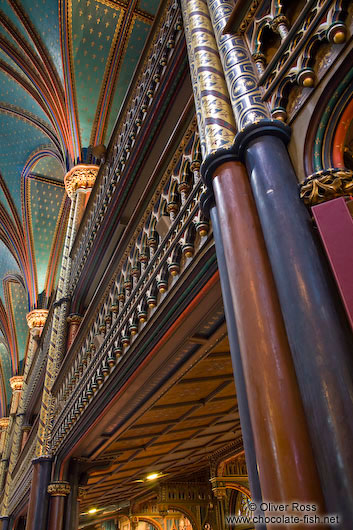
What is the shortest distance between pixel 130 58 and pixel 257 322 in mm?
8393

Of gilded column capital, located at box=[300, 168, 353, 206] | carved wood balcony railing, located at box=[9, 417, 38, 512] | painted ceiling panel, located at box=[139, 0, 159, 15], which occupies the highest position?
painted ceiling panel, located at box=[139, 0, 159, 15]

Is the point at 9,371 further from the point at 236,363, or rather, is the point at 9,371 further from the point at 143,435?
the point at 236,363

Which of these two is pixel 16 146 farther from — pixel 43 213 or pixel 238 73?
pixel 238 73

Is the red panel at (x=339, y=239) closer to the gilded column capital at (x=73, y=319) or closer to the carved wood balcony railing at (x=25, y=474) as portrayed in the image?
the gilded column capital at (x=73, y=319)

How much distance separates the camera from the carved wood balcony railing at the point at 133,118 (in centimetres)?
344

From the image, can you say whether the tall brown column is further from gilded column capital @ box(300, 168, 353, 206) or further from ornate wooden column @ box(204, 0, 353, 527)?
gilded column capital @ box(300, 168, 353, 206)

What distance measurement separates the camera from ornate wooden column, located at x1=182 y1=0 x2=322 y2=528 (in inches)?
47.9

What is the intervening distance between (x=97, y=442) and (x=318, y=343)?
390cm

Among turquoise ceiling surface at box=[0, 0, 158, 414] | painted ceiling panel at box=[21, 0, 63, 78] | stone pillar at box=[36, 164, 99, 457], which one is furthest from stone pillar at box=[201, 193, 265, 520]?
painted ceiling panel at box=[21, 0, 63, 78]

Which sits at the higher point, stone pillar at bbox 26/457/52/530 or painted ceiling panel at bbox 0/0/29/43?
painted ceiling panel at bbox 0/0/29/43

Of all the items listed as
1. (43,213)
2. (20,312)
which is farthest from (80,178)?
(20,312)

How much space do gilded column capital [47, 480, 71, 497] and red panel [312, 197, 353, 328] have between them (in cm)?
467

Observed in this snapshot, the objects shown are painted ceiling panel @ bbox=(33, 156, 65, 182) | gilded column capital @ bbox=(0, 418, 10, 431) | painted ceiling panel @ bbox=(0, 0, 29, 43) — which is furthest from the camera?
gilded column capital @ bbox=(0, 418, 10, 431)

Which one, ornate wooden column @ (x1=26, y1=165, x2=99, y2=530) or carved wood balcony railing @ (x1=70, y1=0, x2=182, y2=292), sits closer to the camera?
carved wood balcony railing @ (x1=70, y1=0, x2=182, y2=292)
